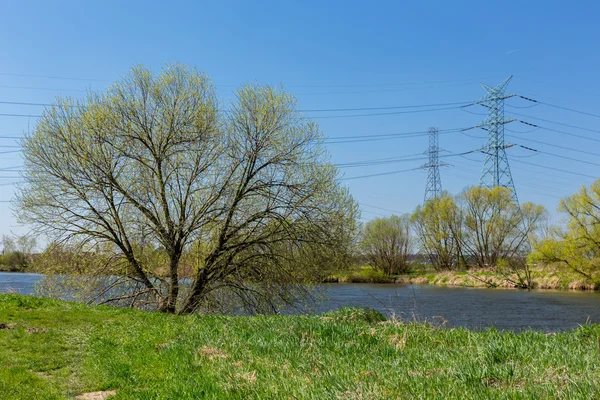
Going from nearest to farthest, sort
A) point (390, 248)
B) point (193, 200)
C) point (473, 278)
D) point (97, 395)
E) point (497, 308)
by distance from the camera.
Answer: point (97, 395), point (193, 200), point (497, 308), point (473, 278), point (390, 248)

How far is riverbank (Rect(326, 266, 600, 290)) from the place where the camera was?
38.3 m

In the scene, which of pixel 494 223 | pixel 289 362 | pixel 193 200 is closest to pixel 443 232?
pixel 494 223

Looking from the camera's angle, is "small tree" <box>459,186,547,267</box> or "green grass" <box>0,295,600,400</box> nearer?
"green grass" <box>0,295,600,400</box>

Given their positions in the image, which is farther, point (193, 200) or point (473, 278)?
point (473, 278)

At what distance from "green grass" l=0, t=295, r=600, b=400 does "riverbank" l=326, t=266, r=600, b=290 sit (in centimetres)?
2039

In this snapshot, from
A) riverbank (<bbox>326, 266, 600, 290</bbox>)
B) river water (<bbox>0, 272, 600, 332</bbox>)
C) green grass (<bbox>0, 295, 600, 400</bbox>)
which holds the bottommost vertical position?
river water (<bbox>0, 272, 600, 332</bbox>)

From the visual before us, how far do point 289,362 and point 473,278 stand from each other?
4394 cm

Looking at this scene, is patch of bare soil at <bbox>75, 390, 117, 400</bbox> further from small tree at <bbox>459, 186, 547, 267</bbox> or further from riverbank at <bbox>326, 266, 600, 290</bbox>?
small tree at <bbox>459, 186, 547, 267</bbox>

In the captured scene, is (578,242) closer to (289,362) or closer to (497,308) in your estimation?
(497,308)

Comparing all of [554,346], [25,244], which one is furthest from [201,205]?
[554,346]

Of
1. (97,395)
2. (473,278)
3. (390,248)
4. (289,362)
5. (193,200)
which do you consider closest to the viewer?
(97,395)

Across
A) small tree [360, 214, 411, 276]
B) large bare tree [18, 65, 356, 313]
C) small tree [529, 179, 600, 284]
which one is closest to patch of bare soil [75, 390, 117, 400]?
large bare tree [18, 65, 356, 313]

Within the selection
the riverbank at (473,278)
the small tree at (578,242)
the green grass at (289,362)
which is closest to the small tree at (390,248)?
the riverbank at (473,278)

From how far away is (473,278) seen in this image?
1836 inches
